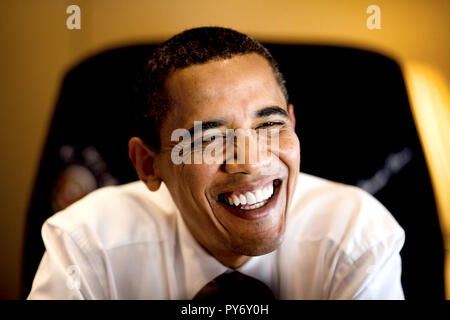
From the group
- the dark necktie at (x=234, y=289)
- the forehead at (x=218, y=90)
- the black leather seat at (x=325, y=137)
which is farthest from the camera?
the black leather seat at (x=325, y=137)

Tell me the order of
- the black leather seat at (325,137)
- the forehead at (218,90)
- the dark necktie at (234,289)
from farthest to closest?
the black leather seat at (325,137) < the dark necktie at (234,289) < the forehead at (218,90)

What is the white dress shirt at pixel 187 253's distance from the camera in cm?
88

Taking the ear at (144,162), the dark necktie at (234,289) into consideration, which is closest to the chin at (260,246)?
the dark necktie at (234,289)

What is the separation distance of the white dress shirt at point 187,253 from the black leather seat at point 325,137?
Result: 0.19 m

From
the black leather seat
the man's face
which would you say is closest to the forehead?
the man's face

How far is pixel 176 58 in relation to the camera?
758mm

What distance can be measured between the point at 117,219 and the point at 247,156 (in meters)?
0.39

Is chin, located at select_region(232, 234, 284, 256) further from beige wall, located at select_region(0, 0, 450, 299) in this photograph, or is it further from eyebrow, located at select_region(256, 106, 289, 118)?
beige wall, located at select_region(0, 0, 450, 299)

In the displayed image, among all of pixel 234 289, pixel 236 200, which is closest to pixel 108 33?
pixel 236 200

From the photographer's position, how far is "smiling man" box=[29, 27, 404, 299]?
0.74m

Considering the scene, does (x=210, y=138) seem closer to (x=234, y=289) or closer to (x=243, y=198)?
(x=243, y=198)

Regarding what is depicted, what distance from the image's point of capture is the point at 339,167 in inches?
48.5

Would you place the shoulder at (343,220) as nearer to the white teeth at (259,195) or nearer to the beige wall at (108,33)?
the white teeth at (259,195)

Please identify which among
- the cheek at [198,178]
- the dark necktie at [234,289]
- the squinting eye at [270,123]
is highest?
the squinting eye at [270,123]
